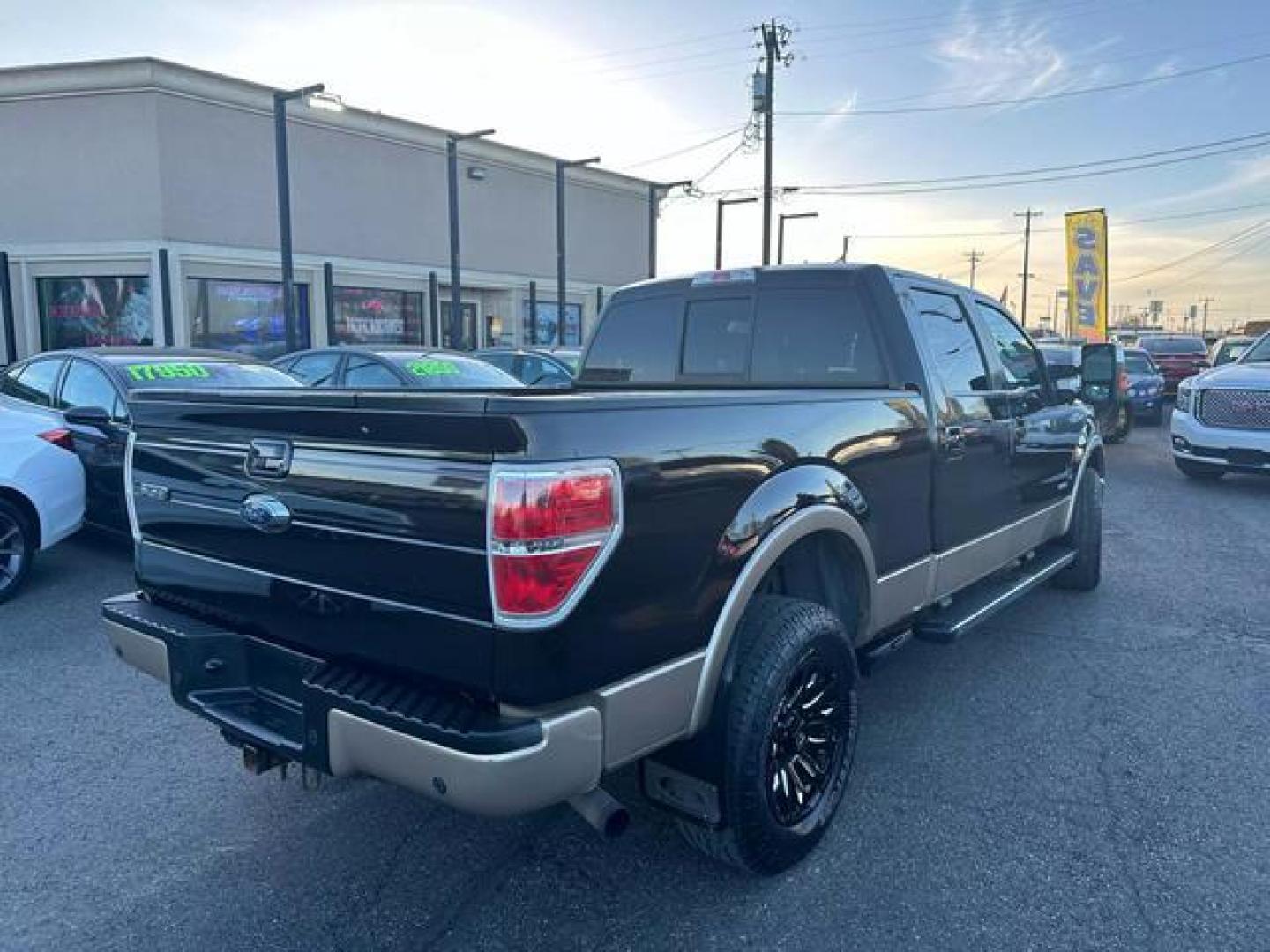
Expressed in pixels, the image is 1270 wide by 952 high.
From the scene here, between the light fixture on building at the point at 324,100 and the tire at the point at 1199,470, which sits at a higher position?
the light fixture on building at the point at 324,100

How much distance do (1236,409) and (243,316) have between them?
2035 cm

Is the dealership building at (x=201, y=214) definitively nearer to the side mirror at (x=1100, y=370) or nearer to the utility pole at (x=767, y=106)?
the utility pole at (x=767, y=106)

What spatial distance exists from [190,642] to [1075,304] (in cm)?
2403

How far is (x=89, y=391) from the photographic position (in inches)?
270

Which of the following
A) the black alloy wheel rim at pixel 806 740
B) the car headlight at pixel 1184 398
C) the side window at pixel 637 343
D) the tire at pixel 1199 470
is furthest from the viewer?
the car headlight at pixel 1184 398

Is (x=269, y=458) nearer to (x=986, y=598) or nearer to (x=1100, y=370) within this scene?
(x=986, y=598)

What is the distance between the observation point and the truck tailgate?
7.19ft

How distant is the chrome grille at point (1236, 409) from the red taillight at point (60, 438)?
460 inches

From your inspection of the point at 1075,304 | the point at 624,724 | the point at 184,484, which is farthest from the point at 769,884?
the point at 1075,304

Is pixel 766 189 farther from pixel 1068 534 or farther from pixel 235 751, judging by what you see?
pixel 235 751

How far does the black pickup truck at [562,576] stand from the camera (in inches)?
84.7

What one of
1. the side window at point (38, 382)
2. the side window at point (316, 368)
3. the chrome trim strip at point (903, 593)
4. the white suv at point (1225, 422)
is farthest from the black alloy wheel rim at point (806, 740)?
the white suv at point (1225, 422)

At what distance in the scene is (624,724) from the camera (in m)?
2.34

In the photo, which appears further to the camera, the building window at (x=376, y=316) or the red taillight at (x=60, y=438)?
the building window at (x=376, y=316)
